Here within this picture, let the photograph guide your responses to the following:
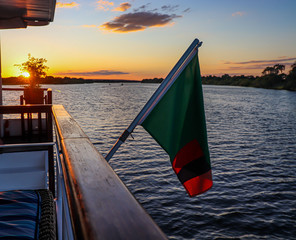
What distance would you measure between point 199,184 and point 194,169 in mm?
199

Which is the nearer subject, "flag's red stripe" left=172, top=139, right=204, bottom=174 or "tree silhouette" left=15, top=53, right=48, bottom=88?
"flag's red stripe" left=172, top=139, right=204, bottom=174

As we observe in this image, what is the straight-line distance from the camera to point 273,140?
23578 mm

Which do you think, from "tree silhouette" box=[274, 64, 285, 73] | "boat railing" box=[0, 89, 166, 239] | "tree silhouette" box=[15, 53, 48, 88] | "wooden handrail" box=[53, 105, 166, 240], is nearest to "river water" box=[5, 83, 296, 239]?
"tree silhouette" box=[15, 53, 48, 88]

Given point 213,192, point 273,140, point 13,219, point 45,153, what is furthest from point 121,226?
point 273,140

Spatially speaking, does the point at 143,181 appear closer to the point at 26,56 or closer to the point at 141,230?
the point at 26,56

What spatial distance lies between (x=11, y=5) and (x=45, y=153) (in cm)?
292

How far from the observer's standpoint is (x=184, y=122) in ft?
9.86

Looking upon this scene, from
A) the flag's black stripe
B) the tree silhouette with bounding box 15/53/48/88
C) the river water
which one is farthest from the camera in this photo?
the tree silhouette with bounding box 15/53/48/88

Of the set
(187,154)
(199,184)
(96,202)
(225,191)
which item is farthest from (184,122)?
(225,191)

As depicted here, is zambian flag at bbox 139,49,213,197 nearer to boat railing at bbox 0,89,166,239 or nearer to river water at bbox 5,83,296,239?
boat railing at bbox 0,89,166,239

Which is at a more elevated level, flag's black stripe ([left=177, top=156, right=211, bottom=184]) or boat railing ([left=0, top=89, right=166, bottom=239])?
boat railing ([left=0, top=89, right=166, bottom=239])

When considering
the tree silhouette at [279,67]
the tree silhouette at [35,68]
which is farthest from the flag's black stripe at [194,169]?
the tree silhouette at [279,67]

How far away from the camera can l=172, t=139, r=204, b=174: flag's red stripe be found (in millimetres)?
2998

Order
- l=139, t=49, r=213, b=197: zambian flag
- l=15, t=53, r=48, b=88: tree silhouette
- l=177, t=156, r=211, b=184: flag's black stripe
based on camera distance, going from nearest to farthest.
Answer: l=139, t=49, r=213, b=197: zambian flag, l=177, t=156, r=211, b=184: flag's black stripe, l=15, t=53, r=48, b=88: tree silhouette
